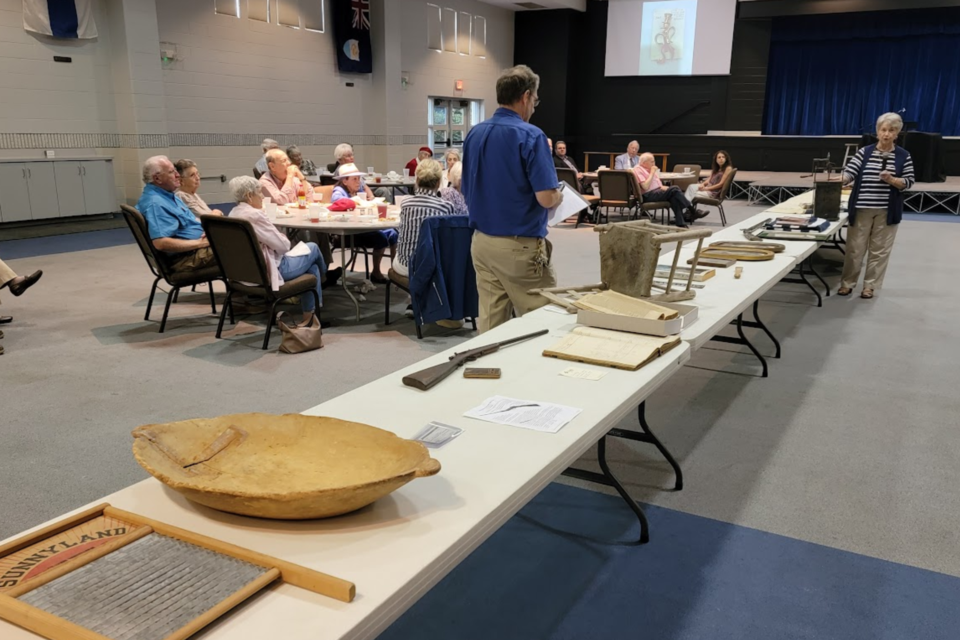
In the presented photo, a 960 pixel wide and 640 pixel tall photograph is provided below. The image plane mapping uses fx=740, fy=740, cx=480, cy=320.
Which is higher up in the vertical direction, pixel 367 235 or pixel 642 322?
pixel 642 322

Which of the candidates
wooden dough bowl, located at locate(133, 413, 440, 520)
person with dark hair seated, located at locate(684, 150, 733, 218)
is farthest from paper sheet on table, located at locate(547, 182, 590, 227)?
person with dark hair seated, located at locate(684, 150, 733, 218)

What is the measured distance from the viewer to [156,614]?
37.6 inches

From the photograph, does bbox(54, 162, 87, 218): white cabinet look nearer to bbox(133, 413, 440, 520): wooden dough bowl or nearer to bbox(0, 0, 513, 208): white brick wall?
bbox(0, 0, 513, 208): white brick wall

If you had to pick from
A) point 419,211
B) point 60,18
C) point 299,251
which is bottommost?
point 299,251

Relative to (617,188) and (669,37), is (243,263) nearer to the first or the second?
(617,188)

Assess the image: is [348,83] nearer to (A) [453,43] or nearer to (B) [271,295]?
(A) [453,43]

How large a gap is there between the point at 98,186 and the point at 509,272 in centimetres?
797

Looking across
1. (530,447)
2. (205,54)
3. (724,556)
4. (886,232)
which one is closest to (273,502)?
(530,447)

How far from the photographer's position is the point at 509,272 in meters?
3.25

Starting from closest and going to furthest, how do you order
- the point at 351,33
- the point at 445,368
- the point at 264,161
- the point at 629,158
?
the point at 445,368, the point at 264,161, the point at 629,158, the point at 351,33

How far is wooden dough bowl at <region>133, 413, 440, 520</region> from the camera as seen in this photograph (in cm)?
114

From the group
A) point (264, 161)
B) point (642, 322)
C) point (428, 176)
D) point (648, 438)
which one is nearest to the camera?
point (642, 322)

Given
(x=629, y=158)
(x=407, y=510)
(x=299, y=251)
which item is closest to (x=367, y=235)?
(x=299, y=251)

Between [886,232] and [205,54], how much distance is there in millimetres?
9079
